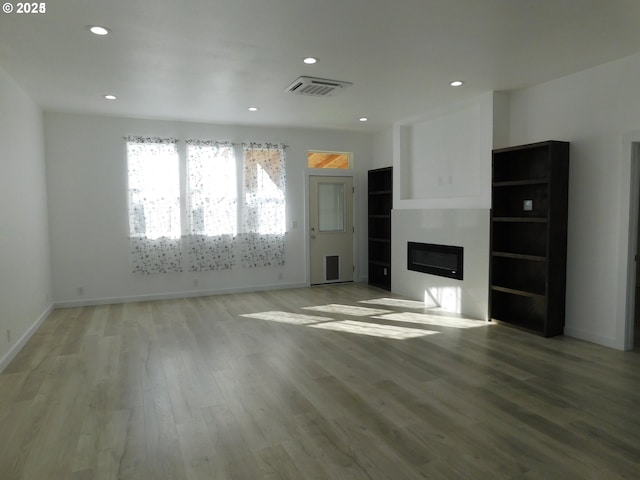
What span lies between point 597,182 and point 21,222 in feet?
19.7

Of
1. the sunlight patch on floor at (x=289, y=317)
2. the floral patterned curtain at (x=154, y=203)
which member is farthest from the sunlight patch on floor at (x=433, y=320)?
the floral patterned curtain at (x=154, y=203)

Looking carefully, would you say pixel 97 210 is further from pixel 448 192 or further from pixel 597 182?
pixel 597 182

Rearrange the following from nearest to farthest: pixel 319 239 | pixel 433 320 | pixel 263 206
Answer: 1. pixel 433 320
2. pixel 263 206
3. pixel 319 239

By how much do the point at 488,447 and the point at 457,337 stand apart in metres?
2.10

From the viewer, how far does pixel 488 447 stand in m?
2.34

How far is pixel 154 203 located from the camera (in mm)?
6195

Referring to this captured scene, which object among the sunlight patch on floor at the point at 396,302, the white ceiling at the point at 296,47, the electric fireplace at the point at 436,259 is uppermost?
the white ceiling at the point at 296,47

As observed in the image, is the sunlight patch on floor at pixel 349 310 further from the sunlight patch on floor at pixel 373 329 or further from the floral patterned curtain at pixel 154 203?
the floral patterned curtain at pixel 154 203

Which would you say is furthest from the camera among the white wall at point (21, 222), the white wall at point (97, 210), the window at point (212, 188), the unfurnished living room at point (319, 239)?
the window at point (212, 188)

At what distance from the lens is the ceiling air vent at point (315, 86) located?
432 cm

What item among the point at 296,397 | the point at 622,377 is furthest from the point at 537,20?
the point at 296,397

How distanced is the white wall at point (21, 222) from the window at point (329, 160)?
4072mm

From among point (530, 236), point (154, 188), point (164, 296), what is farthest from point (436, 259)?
point (154, 188)

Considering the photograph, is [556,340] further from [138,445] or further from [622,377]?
[138,445]
